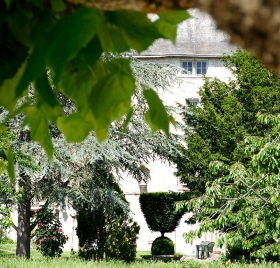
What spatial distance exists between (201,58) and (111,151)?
14753mm

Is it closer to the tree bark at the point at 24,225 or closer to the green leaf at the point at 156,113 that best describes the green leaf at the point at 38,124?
the green leaf at the point at 156,113

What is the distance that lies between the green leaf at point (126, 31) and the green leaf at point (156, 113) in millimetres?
97

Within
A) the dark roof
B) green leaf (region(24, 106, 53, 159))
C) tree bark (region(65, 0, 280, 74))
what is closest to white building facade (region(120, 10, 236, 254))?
the dark roof

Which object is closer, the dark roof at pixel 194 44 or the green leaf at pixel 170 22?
the green leaf at pixel 170 22

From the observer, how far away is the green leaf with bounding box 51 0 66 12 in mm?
861

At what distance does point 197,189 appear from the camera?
22453 mm

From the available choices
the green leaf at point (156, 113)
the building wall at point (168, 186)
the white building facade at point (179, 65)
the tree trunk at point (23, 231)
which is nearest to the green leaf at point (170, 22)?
the green leaf at point (156, 113)

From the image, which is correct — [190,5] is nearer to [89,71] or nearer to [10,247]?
[89,71]

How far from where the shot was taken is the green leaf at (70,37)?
0.75 m

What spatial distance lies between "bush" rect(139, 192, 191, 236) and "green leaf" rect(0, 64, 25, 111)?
2236 cm

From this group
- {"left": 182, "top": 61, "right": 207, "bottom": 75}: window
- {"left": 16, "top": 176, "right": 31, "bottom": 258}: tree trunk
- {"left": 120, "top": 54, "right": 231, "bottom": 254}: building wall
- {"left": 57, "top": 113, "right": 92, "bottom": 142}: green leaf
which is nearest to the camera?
{"left": 57, "top": 113, "right": 92, "bottom": 142}: green leaf

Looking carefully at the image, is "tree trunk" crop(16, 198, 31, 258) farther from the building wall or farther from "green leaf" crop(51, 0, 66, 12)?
"green leaf" crop(51, 0, 66, 12)

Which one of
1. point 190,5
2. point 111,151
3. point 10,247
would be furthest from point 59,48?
point 10,247

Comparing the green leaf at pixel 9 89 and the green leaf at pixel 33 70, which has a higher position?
the green leaf at pixel 9 89
